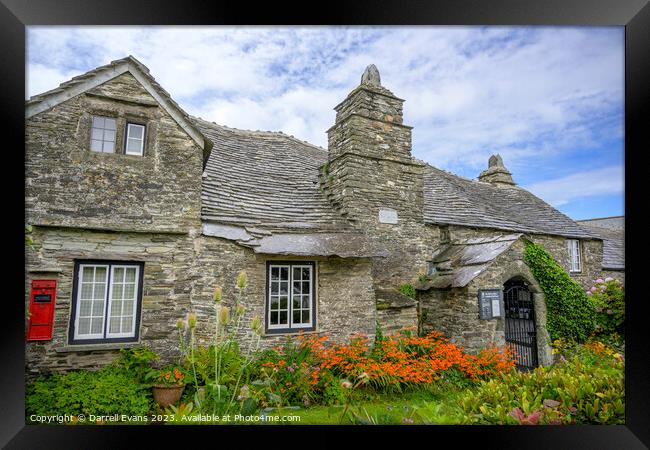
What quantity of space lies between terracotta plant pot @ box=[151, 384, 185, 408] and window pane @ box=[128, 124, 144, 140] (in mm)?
3584

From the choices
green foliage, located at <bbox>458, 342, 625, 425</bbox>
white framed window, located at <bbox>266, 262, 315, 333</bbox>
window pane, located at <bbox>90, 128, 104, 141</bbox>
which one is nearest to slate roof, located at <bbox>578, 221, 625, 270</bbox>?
green foliage, located at <bbox>458, 342, 625, 425</bbox>

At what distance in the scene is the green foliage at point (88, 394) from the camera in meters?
3.80

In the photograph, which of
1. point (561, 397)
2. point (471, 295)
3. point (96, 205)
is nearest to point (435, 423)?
point (561, 397)

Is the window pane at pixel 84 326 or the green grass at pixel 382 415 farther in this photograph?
the window pane at pixel 84 326

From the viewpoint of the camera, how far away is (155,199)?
5.25 m

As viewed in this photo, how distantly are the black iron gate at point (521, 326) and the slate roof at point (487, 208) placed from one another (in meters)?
1.94

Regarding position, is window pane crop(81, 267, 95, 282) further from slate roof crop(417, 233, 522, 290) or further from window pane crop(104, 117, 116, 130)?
slate roof crop(417, 233, 522, 290)

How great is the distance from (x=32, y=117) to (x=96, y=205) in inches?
54.9

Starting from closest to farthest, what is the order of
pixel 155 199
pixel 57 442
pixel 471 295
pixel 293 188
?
1. pixel 57 442
2. pixel 155 199
3. pixel 471 295
4. pixel 293 188

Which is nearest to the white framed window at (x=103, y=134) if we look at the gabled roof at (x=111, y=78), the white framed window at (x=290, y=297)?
the gabled roof at (x=111, y=78)

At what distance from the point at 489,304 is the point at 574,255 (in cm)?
685

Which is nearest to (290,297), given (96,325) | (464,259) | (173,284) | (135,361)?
(173,284)

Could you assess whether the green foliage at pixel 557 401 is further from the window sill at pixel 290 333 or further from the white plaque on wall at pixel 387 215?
the white plaque on wall at pixel 387 215
